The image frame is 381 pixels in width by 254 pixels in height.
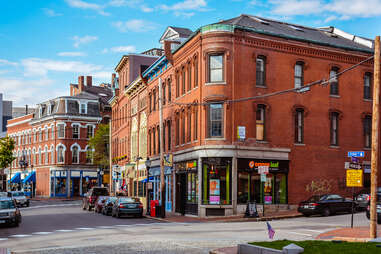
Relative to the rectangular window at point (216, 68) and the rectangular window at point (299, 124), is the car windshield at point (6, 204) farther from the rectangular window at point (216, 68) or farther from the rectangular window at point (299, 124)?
the rectangular window at point (299, 124)

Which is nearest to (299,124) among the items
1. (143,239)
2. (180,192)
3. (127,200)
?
(180,192)

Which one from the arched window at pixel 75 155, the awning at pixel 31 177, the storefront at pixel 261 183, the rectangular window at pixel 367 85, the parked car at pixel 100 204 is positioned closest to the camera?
the storefront at pixel 261 183

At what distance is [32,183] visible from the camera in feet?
284

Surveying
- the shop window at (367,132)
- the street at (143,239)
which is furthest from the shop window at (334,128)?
the street at (143,239)

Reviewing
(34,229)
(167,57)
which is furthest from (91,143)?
(34,229)

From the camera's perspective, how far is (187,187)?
36594mm

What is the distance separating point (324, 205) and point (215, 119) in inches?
334

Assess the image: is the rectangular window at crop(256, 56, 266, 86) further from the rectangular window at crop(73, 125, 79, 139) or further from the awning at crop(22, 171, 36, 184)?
the awning at crop(22, 171, 36, 184)

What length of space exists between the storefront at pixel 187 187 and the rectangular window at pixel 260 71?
6.77 m

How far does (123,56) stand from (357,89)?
2855cm

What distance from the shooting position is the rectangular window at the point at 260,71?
35.2 m

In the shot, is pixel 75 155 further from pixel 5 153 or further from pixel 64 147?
pixel 5 153

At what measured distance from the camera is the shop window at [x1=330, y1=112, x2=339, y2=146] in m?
37.9

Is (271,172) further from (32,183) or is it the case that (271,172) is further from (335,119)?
(32,183)
